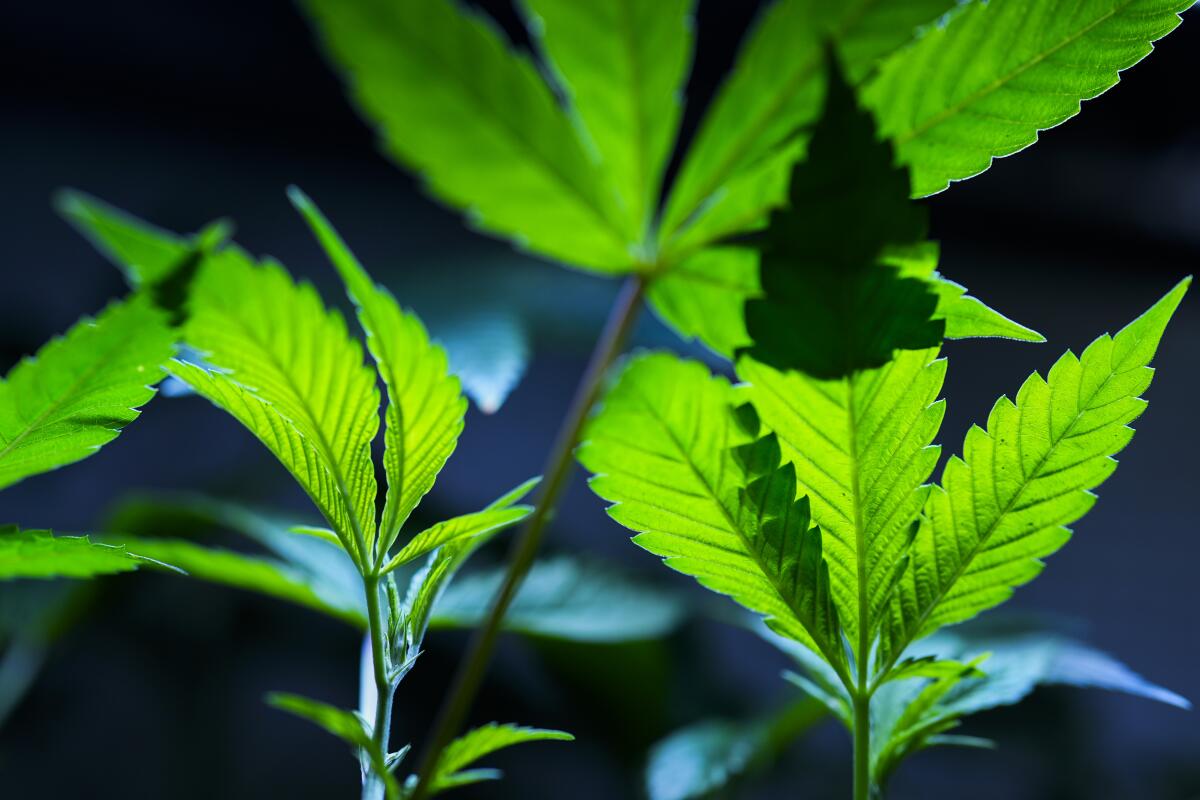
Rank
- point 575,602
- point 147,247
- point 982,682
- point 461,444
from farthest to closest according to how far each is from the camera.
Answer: point 461,444, point 575,602, point 982,682, point 147,247

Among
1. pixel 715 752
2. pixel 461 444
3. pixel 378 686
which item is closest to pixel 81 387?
pixel 378 686

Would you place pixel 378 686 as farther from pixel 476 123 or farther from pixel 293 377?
pixel 476 123

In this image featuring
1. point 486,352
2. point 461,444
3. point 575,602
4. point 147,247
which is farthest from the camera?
point 461,444

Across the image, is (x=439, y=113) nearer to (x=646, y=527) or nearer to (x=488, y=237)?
(x=646, y=527)

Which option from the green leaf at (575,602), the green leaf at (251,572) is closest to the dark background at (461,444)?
the green leaf at (575,602)

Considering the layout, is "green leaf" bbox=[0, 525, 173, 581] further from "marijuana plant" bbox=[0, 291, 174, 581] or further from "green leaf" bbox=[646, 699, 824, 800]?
"green leaf" bbox=[646, 699, 824, 800]

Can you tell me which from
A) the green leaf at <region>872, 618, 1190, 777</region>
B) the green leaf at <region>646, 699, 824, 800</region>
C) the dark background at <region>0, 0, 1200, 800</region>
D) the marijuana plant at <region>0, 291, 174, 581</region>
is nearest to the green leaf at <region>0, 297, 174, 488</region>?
the marijuana plant at <region>0, 291, 174, 581</region>

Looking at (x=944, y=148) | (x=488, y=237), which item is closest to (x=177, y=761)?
(x=488, y=237)
